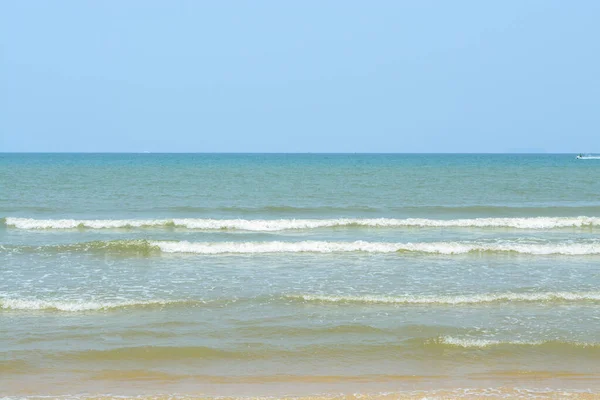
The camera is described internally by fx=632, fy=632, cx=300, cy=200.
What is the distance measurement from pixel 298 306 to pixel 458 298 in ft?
10.5

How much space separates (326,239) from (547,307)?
9611mm

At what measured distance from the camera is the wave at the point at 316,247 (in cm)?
1827

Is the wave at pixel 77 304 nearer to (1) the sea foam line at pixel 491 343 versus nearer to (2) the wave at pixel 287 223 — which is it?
(1) the sea foam line at pixel 491 343

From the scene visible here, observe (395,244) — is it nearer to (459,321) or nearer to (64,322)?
(459,321)

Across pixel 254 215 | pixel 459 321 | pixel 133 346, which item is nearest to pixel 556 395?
pixel 459 321

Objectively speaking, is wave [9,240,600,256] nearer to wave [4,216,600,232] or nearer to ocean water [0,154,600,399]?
ocean water [0,154,600,399]

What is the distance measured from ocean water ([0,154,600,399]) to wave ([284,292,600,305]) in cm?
4

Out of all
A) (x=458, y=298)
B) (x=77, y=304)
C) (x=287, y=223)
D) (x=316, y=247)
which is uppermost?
(x=287, y=223)

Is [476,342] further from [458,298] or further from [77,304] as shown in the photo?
[77,304]

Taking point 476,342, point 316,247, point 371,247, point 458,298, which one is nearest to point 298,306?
point 458,298

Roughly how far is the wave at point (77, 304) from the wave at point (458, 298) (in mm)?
2546

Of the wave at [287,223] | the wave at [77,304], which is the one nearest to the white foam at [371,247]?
the wave at [287,223]

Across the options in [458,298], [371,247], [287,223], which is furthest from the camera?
[287,223]

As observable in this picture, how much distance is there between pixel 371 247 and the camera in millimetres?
18625
